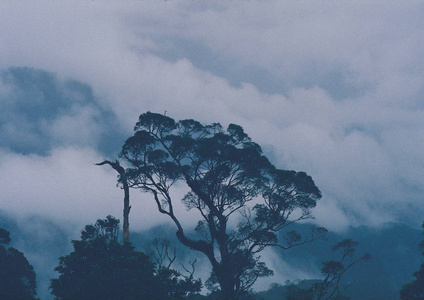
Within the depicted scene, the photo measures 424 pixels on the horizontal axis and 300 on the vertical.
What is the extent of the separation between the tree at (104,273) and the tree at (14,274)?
4.82 meters

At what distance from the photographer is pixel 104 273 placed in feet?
71.0

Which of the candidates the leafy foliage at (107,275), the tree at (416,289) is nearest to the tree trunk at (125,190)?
the leafy foliage at (107,275)

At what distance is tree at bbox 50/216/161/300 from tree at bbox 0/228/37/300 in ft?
15.8

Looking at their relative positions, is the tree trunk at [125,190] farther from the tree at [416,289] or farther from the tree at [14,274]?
the tree at [416,289]

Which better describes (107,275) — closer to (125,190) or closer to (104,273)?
(104,273)

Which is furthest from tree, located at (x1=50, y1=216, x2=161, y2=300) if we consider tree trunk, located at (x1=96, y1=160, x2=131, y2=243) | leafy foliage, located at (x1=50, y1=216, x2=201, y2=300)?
tree trunk, located at (x1=96, y1=160, x2=131, y2=243)

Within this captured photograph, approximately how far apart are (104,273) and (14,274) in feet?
45.6

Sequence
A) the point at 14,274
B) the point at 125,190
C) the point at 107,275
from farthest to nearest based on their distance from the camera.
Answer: the point at 14,274
the point at 125,190
the point at 107,275

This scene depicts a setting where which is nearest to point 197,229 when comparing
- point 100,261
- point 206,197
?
point 206,197

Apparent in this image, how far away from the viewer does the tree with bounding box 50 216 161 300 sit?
21.0 m

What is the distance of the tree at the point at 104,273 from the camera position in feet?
68.7

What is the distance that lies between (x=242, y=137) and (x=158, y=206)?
332 inches

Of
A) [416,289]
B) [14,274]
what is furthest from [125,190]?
[416,289]

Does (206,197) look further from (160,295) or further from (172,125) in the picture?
(160,295)
